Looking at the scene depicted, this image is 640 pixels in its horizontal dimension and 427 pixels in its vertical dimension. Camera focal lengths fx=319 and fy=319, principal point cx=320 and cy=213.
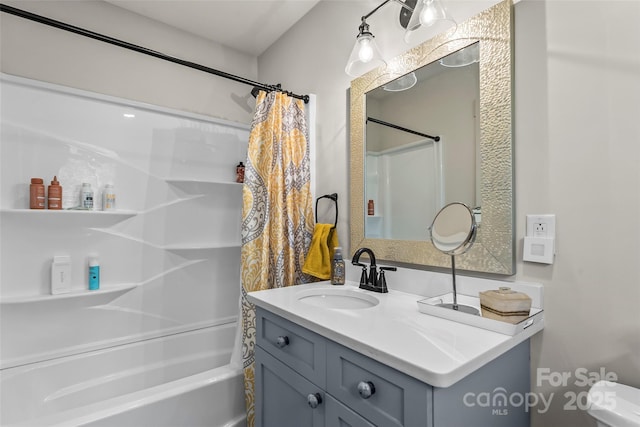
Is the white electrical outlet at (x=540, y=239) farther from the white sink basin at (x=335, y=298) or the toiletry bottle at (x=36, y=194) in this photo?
the toiletry bottle at (x=36, y=194)

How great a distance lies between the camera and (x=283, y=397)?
118cm

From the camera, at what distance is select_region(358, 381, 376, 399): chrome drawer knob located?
82 centimetres

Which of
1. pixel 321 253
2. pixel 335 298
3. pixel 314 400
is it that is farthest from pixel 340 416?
pixel 321 253

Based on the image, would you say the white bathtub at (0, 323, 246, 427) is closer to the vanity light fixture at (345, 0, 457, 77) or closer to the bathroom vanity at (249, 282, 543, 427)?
the bathroom vanity at (249, 282, 543, 427)

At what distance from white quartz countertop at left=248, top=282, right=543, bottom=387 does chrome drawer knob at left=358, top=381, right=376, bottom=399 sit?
0.26ft

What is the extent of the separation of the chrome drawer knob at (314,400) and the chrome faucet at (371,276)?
0.57m

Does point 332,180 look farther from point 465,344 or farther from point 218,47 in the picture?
point 218,47

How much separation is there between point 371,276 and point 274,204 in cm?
66

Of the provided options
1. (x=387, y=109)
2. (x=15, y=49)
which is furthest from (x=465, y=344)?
(x=15, y=49)

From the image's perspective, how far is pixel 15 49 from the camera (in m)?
1.77

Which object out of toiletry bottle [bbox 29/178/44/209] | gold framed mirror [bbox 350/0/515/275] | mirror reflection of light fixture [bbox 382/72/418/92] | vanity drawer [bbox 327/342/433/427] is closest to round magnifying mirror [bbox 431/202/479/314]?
gold framed mirror [bbox 350/0/515/275]

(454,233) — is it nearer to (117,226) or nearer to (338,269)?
(338,269)

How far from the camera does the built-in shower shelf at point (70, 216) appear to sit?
1709 millimetres

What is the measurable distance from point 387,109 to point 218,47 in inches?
65.4
